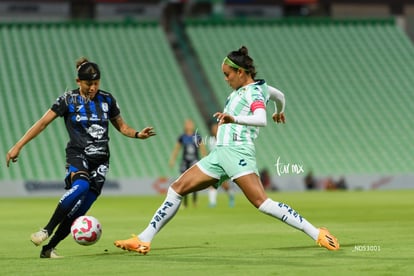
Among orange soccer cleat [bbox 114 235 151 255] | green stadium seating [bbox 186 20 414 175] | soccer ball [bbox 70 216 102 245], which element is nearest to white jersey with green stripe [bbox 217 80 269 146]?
orange soccer cleat [bbox 114 235 151 255]

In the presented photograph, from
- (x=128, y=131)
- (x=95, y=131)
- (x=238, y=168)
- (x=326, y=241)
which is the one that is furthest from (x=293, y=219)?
(x=95, y=131)

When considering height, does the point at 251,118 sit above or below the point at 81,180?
above

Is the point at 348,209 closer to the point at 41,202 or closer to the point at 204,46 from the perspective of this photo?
the point at 41,202

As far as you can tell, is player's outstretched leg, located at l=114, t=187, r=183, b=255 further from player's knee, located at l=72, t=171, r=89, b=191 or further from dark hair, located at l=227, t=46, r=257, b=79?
dark hair, located at l=227, t=46, r=257, b=79

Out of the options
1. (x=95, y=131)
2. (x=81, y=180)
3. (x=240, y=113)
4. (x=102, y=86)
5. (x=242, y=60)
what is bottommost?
(x=81, y=180)

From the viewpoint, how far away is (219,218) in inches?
768

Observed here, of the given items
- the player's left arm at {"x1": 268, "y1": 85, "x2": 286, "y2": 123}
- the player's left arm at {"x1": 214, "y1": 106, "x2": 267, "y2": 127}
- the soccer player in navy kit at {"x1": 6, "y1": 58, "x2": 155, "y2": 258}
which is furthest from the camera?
the player's left arm at {"x1": 268, "y1": 85, "x2": 286, "y2": 123}

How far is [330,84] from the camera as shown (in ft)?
136

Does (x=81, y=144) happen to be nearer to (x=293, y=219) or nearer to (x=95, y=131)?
(x=95, y=131)

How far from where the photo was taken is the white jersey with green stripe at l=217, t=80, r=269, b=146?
11.2m

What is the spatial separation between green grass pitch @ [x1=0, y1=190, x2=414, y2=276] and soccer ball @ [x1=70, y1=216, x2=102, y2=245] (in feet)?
0.68

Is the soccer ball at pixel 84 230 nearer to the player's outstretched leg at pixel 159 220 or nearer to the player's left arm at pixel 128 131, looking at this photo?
the player's outstretched leg at pixel 159 220

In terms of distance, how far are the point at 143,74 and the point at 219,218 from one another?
69.6ft

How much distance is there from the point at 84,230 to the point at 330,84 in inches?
1227
